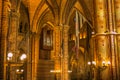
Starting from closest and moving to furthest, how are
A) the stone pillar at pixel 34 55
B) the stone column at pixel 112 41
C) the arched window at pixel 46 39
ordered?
1. the stone column at pixel 112 41
2. the stone pillar at pixel 34 55
3. the arched window at pixel 46 39

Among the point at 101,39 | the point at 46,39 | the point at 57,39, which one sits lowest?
the point at 101,39

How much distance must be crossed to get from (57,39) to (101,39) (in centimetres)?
798

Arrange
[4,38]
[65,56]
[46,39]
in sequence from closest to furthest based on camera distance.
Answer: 1. [4,38]
2. [65,56]
3. [46,39]

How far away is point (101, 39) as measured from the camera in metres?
14.2

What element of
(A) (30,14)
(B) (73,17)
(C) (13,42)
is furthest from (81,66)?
(C) (13,42)

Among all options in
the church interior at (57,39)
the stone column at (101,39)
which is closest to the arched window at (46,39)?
the church interior at (57,39)

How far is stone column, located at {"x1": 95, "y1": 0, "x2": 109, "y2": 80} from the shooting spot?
1378cm

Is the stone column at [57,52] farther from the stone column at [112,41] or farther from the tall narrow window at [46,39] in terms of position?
the tall narrow window at [46,39]

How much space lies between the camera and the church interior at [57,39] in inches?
540

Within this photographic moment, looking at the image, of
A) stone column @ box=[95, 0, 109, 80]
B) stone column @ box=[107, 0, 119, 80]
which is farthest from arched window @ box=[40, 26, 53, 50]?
stone column @ box=[107, 0, 119, 80]

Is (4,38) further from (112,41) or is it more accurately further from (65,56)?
(65,56)

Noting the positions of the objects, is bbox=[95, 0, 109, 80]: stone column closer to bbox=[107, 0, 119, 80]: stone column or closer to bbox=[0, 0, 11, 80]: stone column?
bbox=[107, 0, 119, 80]: stone column

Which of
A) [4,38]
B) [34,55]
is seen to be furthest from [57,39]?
[4,38]

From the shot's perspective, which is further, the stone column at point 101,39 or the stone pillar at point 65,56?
the stone pillar at point 65,56
